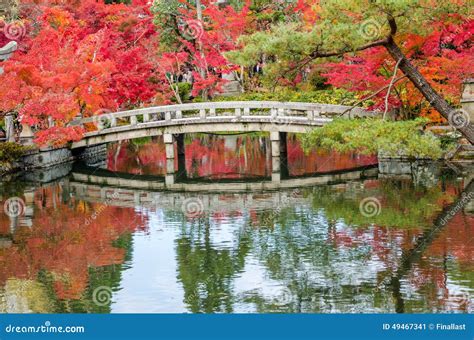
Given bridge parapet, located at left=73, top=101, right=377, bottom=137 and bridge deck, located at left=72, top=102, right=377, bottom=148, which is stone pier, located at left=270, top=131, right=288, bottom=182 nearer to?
bridge deck, located at left=72, top=102, right=377, bottom=148

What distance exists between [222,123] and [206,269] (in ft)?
46.7

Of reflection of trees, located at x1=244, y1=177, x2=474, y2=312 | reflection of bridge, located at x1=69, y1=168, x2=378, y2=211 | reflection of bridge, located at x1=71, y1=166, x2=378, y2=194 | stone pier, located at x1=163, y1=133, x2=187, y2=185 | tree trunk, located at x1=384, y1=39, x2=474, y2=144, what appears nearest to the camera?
reflection of trees, located at x1=244, y1=177, x2=474, y2=312

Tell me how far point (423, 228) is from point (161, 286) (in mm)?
6160

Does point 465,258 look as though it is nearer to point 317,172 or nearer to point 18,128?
point 317,172

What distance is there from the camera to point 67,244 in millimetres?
17719

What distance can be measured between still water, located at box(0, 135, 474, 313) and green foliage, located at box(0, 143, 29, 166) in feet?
4.58

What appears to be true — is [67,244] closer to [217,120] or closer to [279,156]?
[217,120]

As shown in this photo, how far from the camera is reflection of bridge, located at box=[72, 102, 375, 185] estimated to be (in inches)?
1080

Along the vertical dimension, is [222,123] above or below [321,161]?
above

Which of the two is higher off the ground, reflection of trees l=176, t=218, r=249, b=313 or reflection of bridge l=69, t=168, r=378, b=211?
reflection of bridge l=69, t=168, r=378, b=211

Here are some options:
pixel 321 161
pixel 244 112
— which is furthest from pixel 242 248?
pixel 321 161

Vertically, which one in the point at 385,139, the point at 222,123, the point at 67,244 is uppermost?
the point at 222,123

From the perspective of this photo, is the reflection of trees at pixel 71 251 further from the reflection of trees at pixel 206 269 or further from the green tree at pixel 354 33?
the green tree at pixel 354 33

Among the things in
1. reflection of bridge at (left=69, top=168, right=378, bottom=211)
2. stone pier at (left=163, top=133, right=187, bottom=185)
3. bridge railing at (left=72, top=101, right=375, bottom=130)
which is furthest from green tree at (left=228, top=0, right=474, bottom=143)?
stone pier at (left=163, top=133, right=187, bottom=185)
